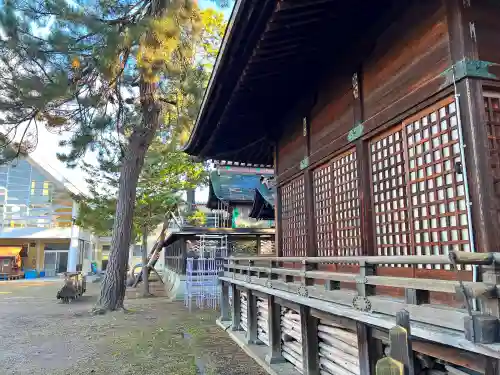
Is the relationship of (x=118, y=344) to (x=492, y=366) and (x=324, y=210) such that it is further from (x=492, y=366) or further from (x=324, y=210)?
(x=492, y=366)

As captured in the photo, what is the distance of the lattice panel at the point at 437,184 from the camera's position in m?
3.16

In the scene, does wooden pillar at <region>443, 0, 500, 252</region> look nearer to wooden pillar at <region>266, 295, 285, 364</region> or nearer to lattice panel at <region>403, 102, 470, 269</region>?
lattice panel at <region>403, 102, 470, 269</region>

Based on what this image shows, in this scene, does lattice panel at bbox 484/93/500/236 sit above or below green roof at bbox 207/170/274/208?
below

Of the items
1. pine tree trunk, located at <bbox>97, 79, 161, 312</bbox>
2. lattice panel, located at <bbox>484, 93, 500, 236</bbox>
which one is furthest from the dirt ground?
lattice panel, located at <bbox>484, 93, 500, 236</bbox>

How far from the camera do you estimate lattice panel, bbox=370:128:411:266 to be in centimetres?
A: 387

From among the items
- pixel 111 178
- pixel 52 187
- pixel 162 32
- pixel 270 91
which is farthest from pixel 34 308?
pixel 52 187

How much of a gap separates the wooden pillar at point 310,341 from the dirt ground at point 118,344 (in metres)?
1.74

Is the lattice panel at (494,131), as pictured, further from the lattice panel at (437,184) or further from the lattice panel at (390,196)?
the lattice panel at (390,196)

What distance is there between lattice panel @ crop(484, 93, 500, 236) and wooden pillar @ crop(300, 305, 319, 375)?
293cm

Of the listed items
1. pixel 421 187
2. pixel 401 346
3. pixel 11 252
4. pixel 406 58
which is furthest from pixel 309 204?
pixel 11 252

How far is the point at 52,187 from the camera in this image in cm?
3444

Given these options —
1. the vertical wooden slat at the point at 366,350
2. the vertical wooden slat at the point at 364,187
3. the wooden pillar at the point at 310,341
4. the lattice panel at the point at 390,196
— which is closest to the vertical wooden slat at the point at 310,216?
the wooden pillar at the point at 310,341

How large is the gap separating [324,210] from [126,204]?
1018 centimetres

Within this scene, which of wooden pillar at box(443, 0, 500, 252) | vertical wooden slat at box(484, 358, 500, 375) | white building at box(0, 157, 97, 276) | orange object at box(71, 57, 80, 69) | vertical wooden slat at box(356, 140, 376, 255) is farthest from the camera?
white building at box(0, 157, 97, 276)
